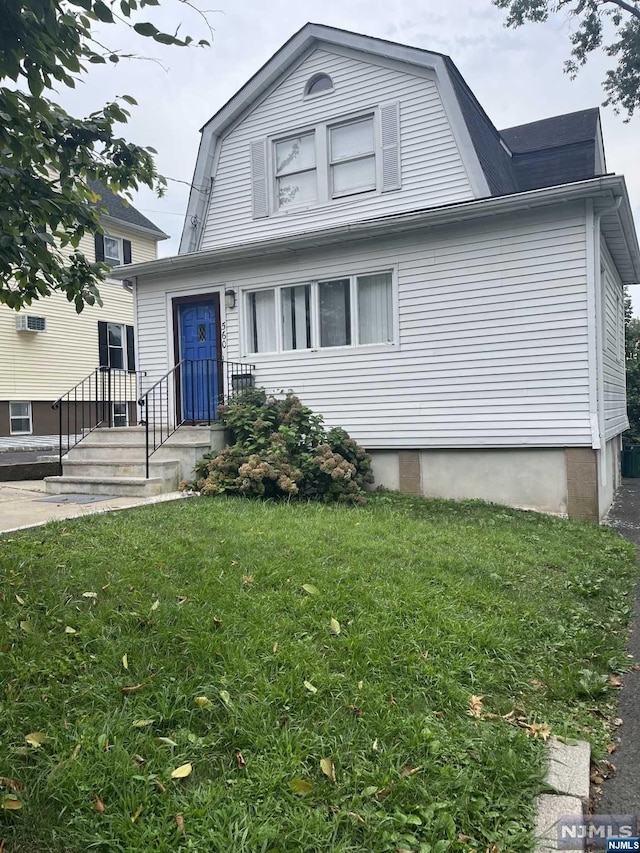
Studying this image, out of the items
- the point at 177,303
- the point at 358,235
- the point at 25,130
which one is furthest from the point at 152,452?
the point at 25,130

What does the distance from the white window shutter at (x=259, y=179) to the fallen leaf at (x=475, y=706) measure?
8929mm

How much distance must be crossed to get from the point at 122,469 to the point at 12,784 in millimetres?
6374

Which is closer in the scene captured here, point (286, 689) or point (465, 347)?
point (286, 689)

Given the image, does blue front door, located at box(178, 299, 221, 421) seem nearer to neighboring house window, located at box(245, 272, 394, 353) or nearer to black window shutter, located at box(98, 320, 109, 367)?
neighboring house window, located at box(245, 272, 394, 353)

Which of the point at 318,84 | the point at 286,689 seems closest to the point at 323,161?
the point at 318,84

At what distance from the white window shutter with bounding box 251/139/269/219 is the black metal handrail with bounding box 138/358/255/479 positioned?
2.77 m

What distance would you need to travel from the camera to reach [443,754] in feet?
7.33

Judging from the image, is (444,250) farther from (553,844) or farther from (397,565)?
(553,844)

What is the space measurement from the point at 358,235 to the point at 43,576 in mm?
6229

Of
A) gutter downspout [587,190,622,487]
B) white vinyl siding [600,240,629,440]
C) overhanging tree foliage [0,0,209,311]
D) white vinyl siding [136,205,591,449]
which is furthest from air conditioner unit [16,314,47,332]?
gutter downspout [587,190,622,487]

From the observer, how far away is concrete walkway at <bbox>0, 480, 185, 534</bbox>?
19.3 ft

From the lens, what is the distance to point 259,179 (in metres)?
10.1

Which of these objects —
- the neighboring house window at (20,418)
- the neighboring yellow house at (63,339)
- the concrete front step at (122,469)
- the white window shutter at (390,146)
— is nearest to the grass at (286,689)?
the concrete front step at (122,469)

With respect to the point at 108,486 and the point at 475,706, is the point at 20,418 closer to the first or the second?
the point at 108,486
